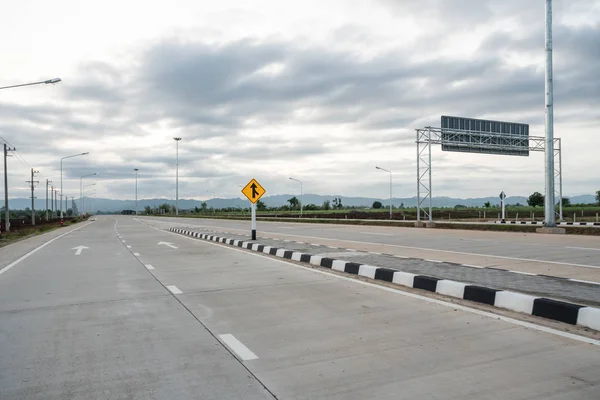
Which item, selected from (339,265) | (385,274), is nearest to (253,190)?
(339,265)

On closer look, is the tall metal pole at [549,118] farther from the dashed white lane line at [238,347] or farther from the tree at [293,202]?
the tree at [293,202]

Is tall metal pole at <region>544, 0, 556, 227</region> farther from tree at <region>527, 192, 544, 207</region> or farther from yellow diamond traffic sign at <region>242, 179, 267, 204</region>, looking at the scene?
tree at <region>527, 192, 544, 207</region>

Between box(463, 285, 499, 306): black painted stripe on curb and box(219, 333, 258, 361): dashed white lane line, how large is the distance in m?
3.64

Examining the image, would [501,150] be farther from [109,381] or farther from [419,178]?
[109,381]

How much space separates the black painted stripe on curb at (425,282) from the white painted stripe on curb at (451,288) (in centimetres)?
11

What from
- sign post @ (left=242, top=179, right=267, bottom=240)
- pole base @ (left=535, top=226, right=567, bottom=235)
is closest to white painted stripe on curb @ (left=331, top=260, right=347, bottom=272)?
sign post @ (left=242, top=179, right=267, bottom=240)

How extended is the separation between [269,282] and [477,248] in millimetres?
→ 8825

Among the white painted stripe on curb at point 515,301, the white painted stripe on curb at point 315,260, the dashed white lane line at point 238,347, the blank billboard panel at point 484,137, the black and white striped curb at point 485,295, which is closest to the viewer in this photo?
the dashed white lane line at point 238,347

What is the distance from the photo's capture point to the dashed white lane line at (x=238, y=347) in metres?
4.82

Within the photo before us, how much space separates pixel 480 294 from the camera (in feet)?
24.1

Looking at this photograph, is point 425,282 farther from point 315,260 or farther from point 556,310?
point 315,260

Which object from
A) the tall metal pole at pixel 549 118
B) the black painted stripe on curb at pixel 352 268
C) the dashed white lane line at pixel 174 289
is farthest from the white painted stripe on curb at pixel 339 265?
the tall metal pole at pixel 549 118

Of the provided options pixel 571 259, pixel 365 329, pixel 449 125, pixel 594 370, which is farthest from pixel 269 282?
pixel 449 125

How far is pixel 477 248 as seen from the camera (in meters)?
16.1
